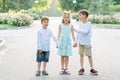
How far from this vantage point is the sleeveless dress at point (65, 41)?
8.89 m

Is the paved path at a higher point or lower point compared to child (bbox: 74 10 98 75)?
lower

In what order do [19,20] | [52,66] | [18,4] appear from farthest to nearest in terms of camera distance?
[18,4] → [19,20] → [52,66]

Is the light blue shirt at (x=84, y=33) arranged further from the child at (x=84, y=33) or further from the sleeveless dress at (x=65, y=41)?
the sleeveless dress at (x=65, y=41)

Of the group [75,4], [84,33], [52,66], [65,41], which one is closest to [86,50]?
[84,33]

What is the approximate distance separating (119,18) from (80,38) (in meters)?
34.0

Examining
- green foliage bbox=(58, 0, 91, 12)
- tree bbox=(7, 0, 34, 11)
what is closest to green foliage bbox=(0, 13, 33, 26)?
tree bbox=(7, 0, 34, 11)

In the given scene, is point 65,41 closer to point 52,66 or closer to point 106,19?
point 52,66

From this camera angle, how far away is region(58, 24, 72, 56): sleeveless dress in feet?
29.2

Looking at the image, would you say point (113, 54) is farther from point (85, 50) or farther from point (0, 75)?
point (0, 75)

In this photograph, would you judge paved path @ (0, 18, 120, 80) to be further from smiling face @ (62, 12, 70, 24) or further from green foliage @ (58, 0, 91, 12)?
green foliage @ (58, 0, 91, 12)

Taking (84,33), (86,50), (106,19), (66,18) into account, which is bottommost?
(86,50)

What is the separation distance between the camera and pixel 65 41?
8.92 m

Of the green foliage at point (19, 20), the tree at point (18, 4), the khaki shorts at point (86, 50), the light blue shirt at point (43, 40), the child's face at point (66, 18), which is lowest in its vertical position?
the khaki shorts at point (86, 50)

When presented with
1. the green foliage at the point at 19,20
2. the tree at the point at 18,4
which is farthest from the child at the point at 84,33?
the tree at the point at 18,4
